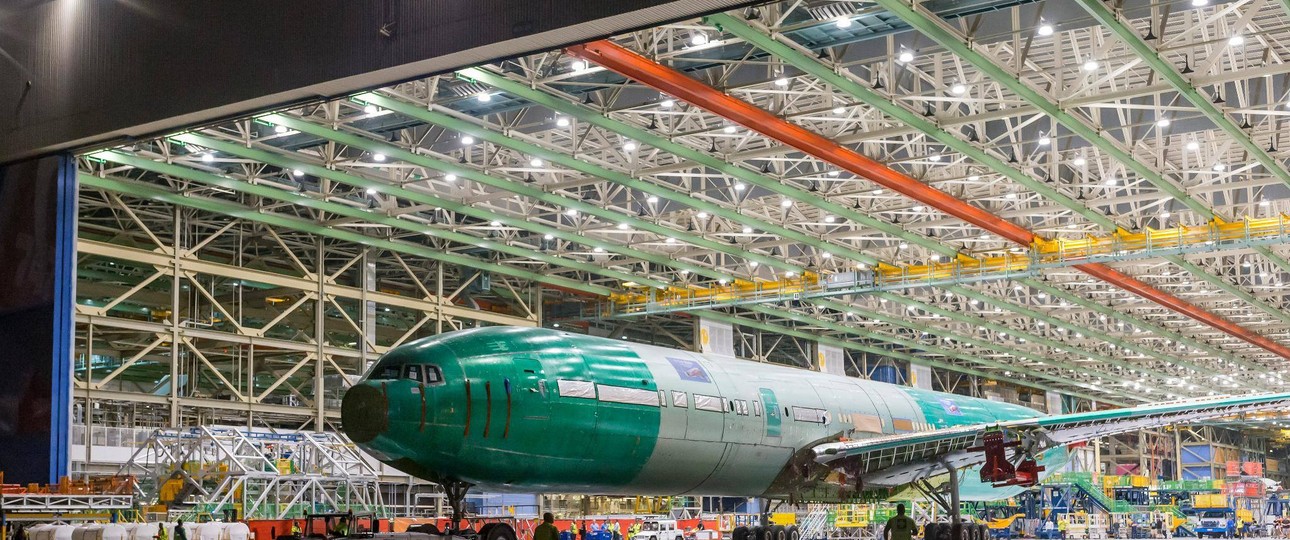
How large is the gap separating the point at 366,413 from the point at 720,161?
57.9 ft

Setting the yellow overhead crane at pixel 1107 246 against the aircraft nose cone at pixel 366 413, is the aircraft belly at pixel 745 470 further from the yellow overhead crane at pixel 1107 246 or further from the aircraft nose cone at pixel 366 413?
the yellow overhead crane at pixel 1107 246

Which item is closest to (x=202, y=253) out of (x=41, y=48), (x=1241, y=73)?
(x=41, y=48)

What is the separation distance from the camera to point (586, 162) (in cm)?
3634

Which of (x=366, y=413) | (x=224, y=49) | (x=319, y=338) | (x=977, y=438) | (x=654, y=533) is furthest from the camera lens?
(x=654, y=533)

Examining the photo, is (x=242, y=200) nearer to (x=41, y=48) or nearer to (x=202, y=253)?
(x=202, y=253)

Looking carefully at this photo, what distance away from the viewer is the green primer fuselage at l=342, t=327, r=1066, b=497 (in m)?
20.9

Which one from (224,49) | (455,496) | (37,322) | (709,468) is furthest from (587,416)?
(37,322)

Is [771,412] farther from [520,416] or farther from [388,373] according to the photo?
[388,373]

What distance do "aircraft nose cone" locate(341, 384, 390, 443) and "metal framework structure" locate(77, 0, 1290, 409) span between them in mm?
6947

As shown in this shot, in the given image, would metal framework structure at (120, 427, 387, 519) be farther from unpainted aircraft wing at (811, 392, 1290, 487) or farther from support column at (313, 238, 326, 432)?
unpainted aircraft wing at (811, 392, 1290, 487)

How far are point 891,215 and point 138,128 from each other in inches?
1111

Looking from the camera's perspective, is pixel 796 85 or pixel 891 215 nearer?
pixel 796 85

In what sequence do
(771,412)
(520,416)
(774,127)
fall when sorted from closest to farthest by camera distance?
1. (520,416)
2. (771,412)
3. (774,127)

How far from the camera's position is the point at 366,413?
20609 mm
